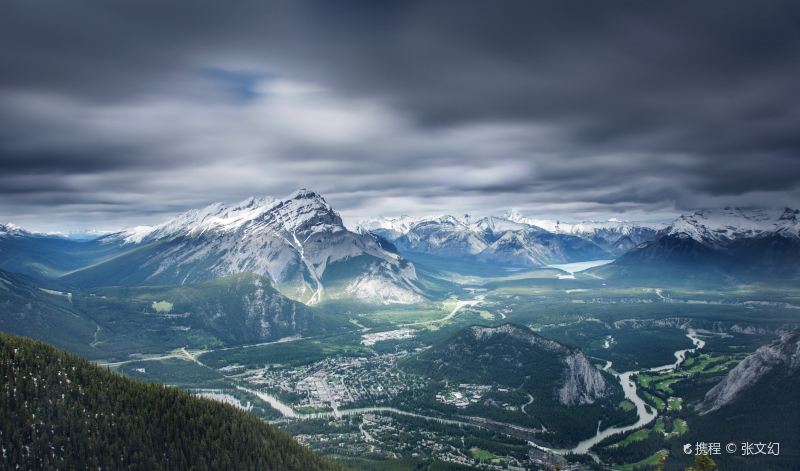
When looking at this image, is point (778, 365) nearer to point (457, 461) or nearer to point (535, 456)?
point (535, 456)

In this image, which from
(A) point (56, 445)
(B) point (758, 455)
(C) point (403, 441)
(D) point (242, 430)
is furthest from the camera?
(C) point (403, 441)

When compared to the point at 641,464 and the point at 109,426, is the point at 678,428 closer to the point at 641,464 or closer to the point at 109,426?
the point at 641,464

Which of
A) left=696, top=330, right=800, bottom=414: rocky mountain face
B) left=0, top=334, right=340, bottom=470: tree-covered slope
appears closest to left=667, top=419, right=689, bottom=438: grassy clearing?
left=696, top=330, right=800, bottom=414: rocky mountain face

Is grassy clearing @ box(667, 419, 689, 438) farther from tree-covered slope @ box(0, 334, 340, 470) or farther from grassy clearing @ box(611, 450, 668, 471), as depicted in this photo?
tree-covered slope @ box(0, 334, 340, 470)

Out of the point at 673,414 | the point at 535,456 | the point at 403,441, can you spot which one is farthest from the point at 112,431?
the point at 673,414

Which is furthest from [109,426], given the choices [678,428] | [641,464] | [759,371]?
[759,371]
